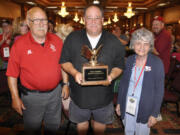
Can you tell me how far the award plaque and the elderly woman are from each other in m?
0.41

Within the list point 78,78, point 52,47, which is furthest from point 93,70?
point 52,47

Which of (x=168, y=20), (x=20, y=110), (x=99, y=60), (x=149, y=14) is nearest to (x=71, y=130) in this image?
(x=20, y=110)

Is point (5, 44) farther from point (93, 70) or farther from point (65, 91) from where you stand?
point (93, 70)

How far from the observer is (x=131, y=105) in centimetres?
170

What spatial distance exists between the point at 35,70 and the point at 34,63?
0.25 ft

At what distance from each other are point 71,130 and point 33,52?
5.76 feet

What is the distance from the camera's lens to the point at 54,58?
171cm

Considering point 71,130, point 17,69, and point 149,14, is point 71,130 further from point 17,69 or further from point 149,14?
point 149,14

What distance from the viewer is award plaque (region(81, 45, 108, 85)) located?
1.43 m

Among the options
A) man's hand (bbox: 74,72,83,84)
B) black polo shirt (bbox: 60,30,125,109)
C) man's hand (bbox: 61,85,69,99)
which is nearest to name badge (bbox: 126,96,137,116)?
black polo shirt (bbox: 60,30,125,109)

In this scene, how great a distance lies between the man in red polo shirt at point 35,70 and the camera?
62.6 inches

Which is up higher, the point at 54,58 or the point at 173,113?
the point at 54,58

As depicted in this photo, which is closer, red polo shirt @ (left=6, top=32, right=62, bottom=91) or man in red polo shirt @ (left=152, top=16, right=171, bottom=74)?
red polo shirt @ (left=6, top=32, right=62, bottom=91)

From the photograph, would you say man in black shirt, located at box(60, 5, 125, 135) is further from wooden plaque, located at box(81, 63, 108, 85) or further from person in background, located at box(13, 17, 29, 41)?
person in background, located at box(13, 17, 29, 41)
